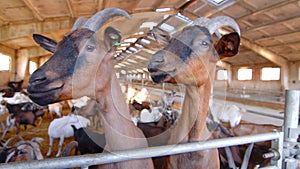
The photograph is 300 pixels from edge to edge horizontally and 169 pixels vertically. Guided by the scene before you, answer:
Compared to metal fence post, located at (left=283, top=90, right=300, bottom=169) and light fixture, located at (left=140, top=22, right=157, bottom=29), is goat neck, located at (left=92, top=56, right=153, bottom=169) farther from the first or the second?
metal fence post, located at (left=283, top=90, right=300, bottom=169)

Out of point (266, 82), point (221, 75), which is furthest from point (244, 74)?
point (221, 75)

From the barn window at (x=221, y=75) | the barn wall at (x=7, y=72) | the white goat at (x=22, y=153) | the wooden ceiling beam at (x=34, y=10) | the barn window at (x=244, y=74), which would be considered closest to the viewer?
the barn window at (x=221, y=75)

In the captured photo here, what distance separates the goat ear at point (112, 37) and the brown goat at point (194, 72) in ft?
0.63

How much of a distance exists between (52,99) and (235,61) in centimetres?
1170

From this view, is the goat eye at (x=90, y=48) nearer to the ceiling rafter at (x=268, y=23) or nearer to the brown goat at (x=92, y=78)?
the brown goat at (x=92, y=78)

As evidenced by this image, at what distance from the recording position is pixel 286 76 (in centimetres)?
954

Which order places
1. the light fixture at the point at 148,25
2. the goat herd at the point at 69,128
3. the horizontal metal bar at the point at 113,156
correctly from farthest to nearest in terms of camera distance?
1. the goat herd at the point at 69,128
2. the light fixture at the point at 148,25
3. the horizontal metal bar at the point at 113,156

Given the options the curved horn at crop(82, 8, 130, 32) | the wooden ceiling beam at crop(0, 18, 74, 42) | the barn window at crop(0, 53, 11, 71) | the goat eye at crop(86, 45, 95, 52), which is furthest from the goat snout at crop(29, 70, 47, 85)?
the barn window at crop(0, 53, 11, 71)

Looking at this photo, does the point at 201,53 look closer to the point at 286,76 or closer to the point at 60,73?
the point at 60,73

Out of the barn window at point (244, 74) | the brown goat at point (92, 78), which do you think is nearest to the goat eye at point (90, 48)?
the brown goat at point (92, 78)

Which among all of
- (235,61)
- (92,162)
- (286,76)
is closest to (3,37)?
(92,162)

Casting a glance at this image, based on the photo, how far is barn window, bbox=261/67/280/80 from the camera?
10.5 m

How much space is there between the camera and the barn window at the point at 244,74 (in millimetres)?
11618

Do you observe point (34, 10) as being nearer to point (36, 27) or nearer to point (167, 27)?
point (36, 27)
